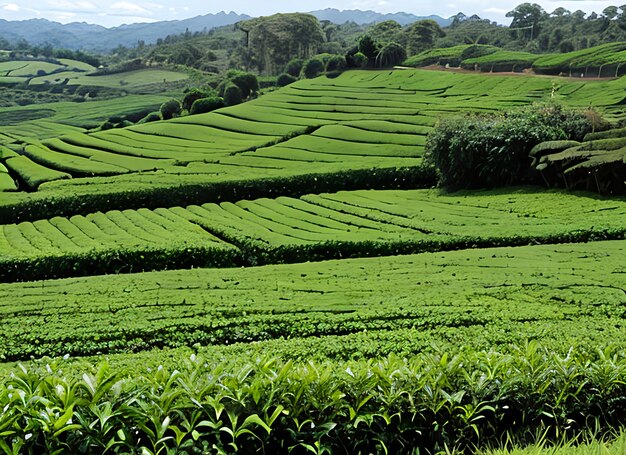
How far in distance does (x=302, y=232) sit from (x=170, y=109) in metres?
49.1

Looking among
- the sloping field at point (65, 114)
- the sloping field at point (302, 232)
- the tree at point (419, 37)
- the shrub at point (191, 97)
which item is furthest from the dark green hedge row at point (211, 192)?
the tree at point (419, 37)

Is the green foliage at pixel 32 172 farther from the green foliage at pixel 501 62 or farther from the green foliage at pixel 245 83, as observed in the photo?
the green foliage at pixel 501 62

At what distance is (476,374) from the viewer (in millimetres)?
6887

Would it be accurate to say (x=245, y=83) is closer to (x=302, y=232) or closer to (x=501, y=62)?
(x=501, y=62)

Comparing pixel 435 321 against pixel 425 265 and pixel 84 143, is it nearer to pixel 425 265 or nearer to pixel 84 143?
pixel 425 265

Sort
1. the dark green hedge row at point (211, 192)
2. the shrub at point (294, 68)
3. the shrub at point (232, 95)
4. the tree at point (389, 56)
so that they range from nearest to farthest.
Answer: the dark green hedge row at point (211, 192), the shrub at point (232, 95), the tree at point (389, 56), the shrub at point (294, 68)

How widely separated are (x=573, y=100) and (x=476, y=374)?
152 feet

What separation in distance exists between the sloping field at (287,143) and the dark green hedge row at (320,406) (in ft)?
92.4

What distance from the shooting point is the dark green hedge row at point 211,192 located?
3278cm

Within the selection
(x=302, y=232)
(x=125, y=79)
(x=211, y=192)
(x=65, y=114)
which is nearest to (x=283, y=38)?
(x=65, y=114)

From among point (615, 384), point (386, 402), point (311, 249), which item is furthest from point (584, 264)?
point (386, 402)

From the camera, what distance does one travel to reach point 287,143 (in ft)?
151

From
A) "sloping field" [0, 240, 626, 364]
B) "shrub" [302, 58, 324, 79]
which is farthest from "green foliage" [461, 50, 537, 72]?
"sloping field" [0, 240, 626, 364]

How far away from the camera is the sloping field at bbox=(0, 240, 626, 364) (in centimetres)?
1288
